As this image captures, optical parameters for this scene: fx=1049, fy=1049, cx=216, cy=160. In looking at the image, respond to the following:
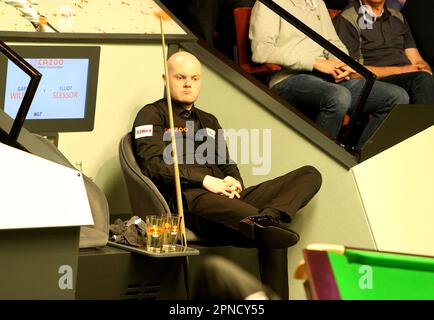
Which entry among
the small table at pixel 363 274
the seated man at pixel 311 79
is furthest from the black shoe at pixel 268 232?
the small table at pixel 363 274

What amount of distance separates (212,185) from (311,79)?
1.13m

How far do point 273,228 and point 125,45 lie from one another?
1.38 meters

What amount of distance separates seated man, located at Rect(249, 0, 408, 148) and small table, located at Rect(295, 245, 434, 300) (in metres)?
3.23

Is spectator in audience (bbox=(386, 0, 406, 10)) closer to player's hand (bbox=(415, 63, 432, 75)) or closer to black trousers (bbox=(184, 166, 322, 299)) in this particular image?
player's hand (bbox=(415, 63, 432, 75))

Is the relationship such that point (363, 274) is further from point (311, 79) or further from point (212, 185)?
point (311, 79)

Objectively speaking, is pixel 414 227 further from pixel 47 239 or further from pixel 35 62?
pixel 47 239

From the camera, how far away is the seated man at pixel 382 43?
6109 mm

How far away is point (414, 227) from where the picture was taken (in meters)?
4.99

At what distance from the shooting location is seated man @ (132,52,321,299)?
→ 4535 millimetres

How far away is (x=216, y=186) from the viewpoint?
15.5 ft

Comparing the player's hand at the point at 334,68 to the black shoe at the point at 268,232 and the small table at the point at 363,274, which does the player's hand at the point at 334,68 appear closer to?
the black shoe at the point at 268,232

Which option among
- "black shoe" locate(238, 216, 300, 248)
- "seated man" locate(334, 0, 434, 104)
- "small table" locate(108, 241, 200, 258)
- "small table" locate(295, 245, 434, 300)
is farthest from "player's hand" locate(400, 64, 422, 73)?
"small table" locate(295, 245, 434, 300)

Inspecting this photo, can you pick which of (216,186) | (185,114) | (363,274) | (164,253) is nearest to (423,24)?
(185,114)
